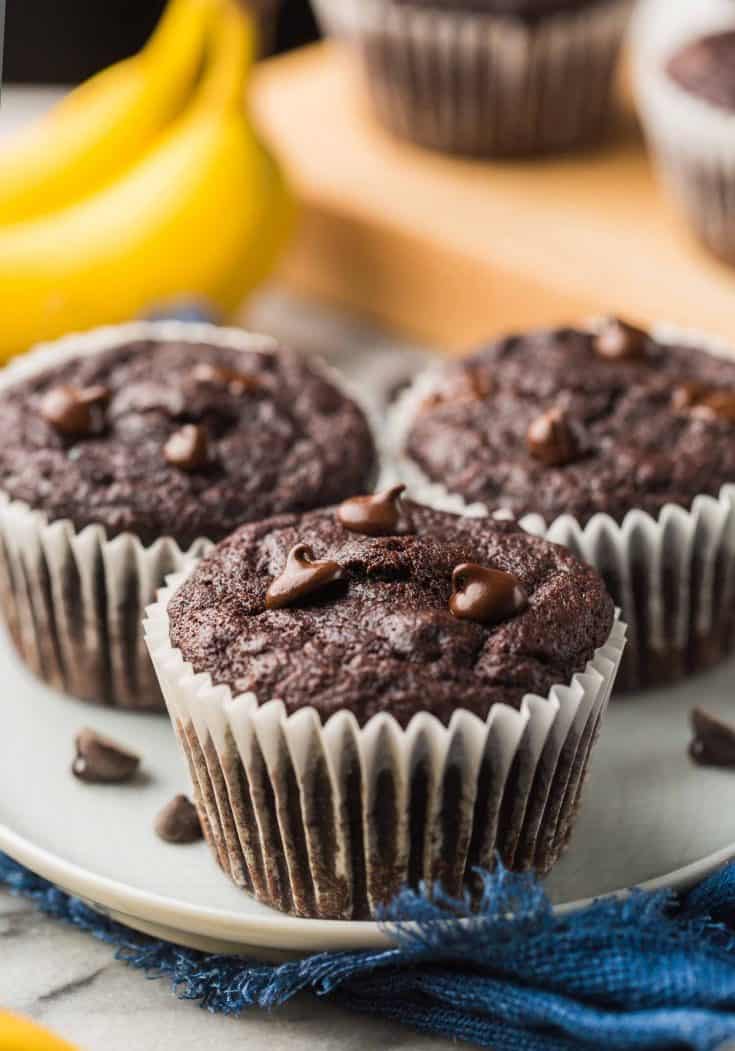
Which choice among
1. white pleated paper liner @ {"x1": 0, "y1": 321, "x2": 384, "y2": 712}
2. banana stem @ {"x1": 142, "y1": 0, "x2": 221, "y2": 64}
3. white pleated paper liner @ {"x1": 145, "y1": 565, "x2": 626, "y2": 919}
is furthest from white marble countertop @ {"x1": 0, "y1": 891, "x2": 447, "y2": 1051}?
banana stem @ {"x1": 142, "y1": 0, "x2": 221, "y2": 64}

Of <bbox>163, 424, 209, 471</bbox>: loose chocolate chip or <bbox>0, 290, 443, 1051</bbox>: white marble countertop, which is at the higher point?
<bbox>163, 424, 209, 471</bbox>: loose chocolate chip

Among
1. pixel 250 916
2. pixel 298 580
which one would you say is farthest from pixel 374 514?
pixel 250 916

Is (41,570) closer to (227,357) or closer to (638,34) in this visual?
(227,357)

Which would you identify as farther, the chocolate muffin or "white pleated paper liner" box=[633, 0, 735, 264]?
"white pleated paper liner" box=[633, 0, 735, 264]

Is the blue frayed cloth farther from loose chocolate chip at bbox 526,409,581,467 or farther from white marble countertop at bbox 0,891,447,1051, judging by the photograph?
loose chocolate chip at bbox 526,409,581,467

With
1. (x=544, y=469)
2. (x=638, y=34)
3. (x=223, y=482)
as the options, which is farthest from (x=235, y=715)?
(x=638, y=34)

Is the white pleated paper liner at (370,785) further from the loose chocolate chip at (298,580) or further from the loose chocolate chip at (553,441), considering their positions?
the loose chocolate chip at (553,441)
